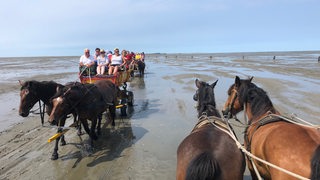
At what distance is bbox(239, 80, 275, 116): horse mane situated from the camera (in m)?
4.57

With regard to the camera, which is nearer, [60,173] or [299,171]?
[299,171]

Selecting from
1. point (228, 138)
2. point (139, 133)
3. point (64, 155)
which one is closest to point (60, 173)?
point (64, 155)

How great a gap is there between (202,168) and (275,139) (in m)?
1.06

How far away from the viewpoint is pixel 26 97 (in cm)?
652

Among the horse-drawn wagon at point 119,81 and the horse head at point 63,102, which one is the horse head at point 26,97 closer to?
the horse head at point 63,102

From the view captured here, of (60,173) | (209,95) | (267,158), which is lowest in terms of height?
(60,173)

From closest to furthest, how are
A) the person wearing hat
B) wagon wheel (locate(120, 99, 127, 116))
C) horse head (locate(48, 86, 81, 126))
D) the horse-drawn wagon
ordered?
horse head (locate(48, 86, 81, 126)) → the horse-drawn wagon → wagon wheel (locate(120, 99, 127, 116)) → the person wearing hat

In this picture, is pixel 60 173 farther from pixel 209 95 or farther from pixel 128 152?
pixel 209 95

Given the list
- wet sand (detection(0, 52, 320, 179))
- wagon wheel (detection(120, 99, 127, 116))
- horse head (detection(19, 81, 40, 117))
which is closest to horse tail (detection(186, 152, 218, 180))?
wet sand (detection(0, 52, 320, 179))

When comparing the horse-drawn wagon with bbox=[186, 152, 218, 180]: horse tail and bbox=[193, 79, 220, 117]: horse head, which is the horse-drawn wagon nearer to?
bbox=[193, 79, 220, 117]: horse head

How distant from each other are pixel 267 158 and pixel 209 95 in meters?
1.58

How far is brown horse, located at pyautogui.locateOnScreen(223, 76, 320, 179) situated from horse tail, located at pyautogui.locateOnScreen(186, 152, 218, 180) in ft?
2.63

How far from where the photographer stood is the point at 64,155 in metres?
6.80

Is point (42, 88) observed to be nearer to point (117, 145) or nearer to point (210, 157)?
point (117, 145)
